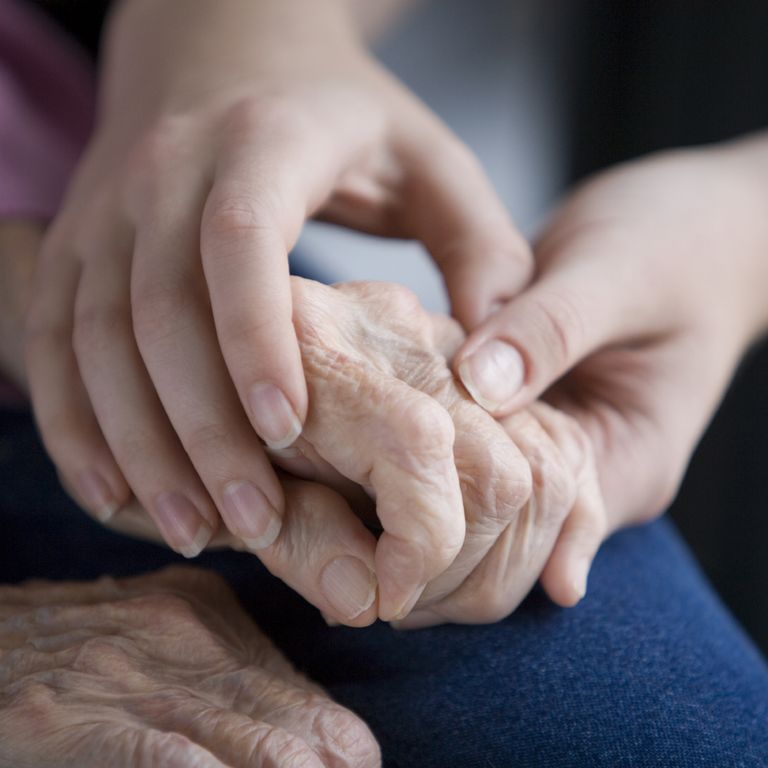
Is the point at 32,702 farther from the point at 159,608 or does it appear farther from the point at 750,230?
the point at 750,230

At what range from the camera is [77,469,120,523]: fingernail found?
2.42 feet

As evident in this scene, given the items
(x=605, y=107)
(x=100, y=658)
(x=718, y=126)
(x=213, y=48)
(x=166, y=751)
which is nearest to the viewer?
(x=166, y=751)

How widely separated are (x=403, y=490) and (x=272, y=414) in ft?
0.33

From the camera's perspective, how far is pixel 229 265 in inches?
25.0

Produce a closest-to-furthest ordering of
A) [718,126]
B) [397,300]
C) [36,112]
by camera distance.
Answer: [397,300] → [36,112] → [718,126]

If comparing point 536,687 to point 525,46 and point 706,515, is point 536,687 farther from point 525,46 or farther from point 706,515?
point 525,46

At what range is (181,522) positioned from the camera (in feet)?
2.21

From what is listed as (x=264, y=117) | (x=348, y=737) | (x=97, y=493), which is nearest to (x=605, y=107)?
(x=264, y=117)

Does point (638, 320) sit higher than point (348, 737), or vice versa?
point (638, 320)

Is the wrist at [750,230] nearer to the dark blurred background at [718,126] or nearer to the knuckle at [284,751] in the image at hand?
the dark blurred background at [718,126]

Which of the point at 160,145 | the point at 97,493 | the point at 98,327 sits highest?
the point at 160,145

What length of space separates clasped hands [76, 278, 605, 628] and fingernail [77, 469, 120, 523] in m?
0.02

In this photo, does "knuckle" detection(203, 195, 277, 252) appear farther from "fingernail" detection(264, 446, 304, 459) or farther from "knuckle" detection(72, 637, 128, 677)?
"knuckle" detection(72, 637, 128, 677)

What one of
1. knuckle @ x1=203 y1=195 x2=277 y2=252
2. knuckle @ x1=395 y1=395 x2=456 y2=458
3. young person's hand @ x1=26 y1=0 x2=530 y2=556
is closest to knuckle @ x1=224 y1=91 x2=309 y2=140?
young person's hand @ x1=26 y1=0 x2=530 y2=556
